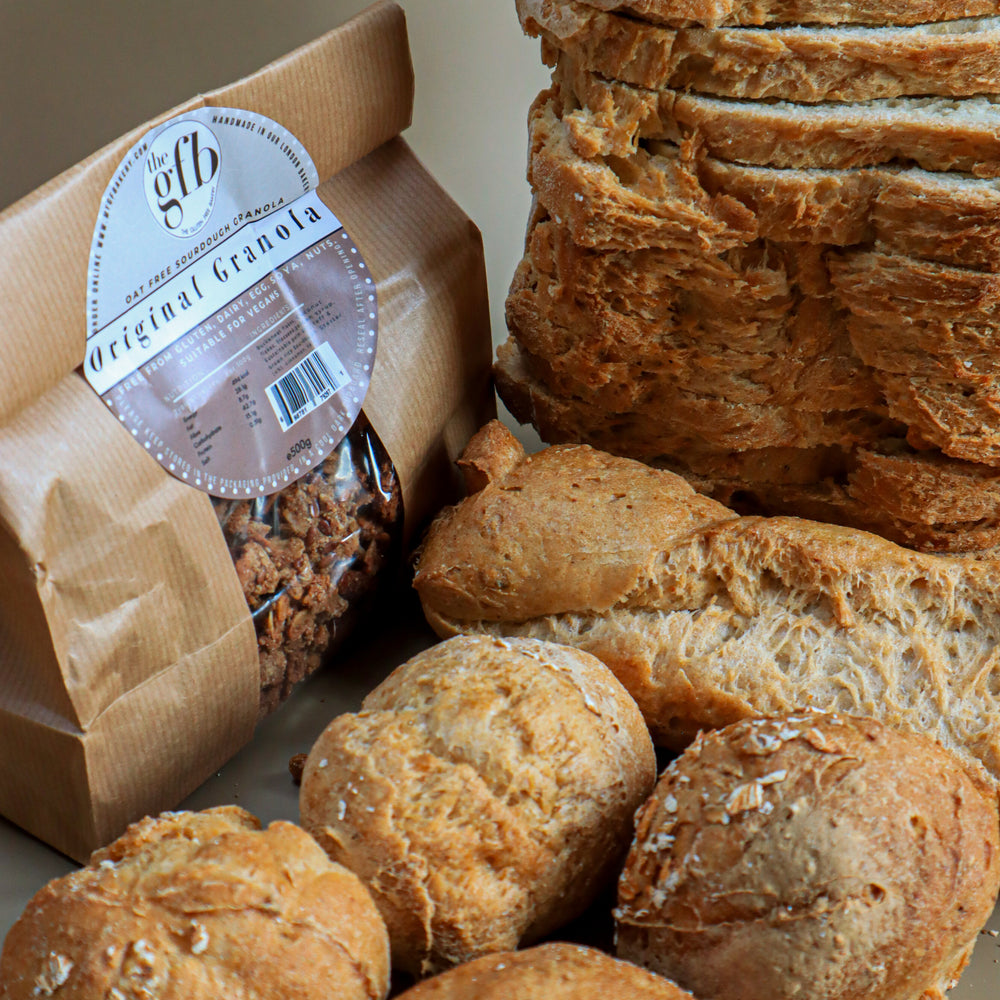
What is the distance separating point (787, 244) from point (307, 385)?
20.7 inches

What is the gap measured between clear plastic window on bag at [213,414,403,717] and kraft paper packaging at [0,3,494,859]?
0.10 ft

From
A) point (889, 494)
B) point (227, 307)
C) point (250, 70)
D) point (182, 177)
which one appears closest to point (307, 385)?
point (227, 307)

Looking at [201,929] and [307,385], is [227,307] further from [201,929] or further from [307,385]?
[201,929]

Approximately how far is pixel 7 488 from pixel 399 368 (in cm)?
50

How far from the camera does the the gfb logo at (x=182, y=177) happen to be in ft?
3.71

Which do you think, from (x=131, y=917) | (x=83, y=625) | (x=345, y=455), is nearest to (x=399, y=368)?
(x=345, y=455)

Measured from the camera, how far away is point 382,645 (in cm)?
148

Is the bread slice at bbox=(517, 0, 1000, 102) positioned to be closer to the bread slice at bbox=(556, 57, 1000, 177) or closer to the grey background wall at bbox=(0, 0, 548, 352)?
the bread slice at bbox=(556, 57, 1000, 177)

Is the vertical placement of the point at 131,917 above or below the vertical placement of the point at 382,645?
above

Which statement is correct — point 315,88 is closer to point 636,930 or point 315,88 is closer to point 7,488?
point 7,488

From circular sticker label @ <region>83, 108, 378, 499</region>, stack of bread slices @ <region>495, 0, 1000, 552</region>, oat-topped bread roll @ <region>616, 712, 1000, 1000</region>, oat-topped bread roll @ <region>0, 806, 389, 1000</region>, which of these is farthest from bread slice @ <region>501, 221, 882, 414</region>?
oat-topped bread roll @ <region>0, 806, 389, 1000</region>

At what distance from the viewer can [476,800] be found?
96 centimetres

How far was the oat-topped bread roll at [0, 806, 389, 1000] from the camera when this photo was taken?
2.71ft

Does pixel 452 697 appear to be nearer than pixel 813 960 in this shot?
No
